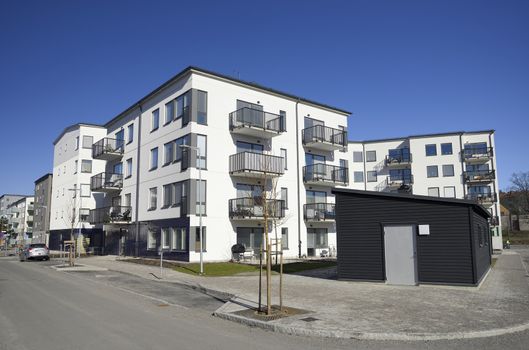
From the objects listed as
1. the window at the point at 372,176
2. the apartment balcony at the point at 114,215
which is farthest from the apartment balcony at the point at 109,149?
the window at the point at 372,176

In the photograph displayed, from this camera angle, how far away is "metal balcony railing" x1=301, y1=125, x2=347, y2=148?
115ft

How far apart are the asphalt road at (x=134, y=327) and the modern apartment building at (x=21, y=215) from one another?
101545 mm

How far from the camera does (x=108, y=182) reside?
125ft

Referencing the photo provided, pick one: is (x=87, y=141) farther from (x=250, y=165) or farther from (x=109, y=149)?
(x=250, y=165)

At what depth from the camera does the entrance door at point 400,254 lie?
16.6 meters

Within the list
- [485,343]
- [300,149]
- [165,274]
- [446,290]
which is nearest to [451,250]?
[446,290]

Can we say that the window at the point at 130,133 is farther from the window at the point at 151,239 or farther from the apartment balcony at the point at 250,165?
the apartment balcony at the point at 250,165

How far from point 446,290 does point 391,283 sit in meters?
2.38

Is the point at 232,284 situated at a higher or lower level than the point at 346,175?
lower

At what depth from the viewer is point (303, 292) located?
14.9 m

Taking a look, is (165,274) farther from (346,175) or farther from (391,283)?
(346,175)

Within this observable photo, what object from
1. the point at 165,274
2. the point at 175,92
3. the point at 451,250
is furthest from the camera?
the point at 175,92

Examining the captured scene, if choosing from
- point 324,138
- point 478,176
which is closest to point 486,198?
point 478,176

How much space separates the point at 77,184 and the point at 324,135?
1138 inches
